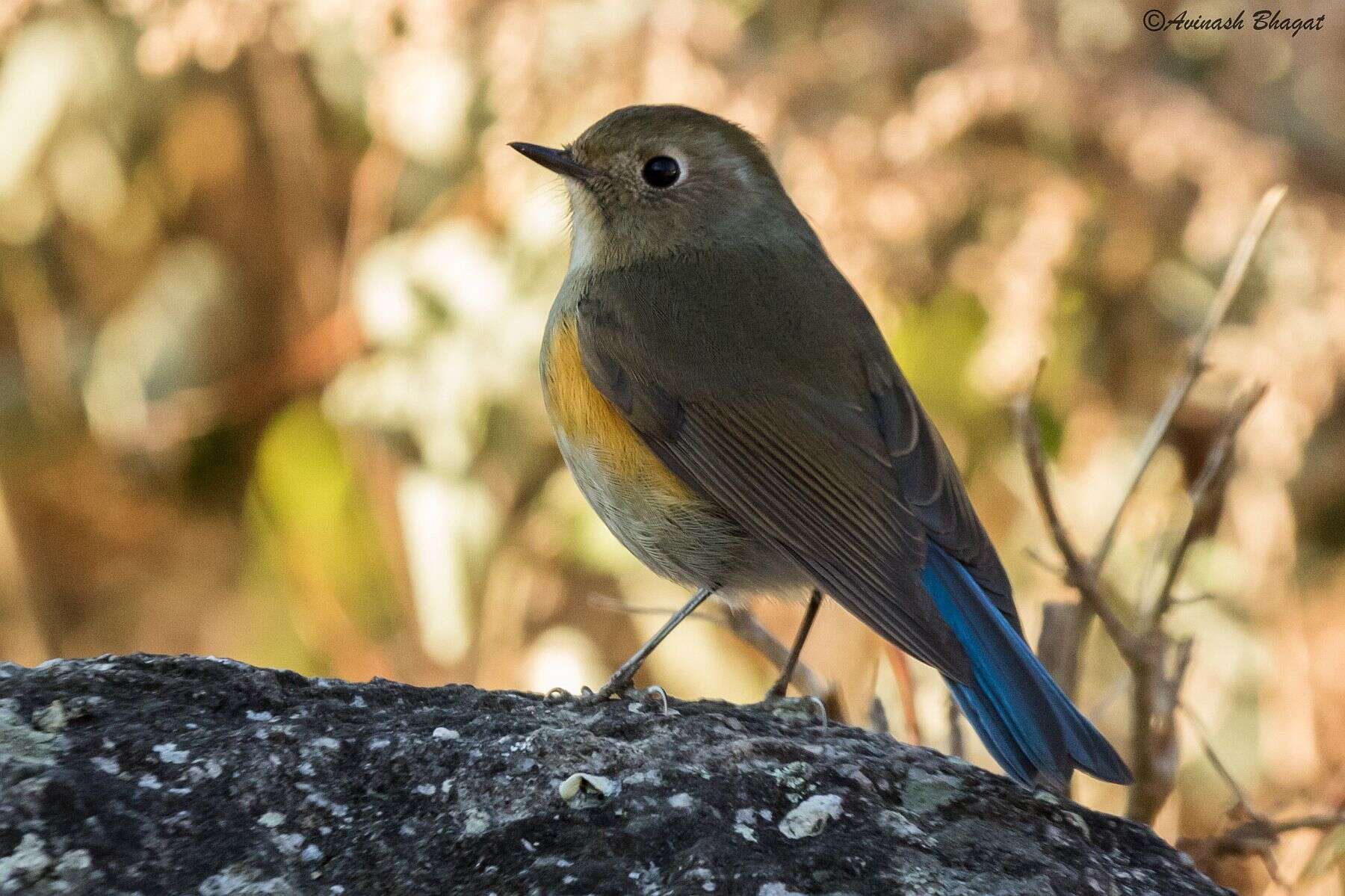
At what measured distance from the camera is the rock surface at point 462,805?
170 cm

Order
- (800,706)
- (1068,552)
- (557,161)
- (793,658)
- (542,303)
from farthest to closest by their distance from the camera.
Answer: (542,303) < (557,161) < (793,658) < (800,706) < (1068,552)

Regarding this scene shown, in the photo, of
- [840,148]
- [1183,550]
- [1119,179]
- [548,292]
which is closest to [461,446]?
[548,292]

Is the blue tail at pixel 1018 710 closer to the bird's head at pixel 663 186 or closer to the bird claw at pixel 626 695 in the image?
the bird claw at pixel 626 695

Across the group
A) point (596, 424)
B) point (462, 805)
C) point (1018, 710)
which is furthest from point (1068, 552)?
point (462, 805)

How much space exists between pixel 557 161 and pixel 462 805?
177 centimetres

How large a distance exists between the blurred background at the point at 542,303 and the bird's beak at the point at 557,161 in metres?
0.61

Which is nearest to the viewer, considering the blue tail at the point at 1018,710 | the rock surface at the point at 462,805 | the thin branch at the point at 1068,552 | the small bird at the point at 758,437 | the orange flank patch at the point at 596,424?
the rock surface at the point at 462,805

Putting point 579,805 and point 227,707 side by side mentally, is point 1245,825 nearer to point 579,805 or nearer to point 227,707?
point 579,805

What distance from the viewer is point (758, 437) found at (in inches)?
108

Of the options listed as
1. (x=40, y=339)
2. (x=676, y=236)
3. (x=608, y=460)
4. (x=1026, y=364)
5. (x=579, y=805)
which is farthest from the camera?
(x=40, y=339)

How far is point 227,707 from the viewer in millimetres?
1982

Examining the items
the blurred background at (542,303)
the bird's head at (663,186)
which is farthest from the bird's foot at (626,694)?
the blurred background at (542,303)

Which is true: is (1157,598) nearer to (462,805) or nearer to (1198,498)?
(1198,498)

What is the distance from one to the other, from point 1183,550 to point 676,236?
48.7 inches
